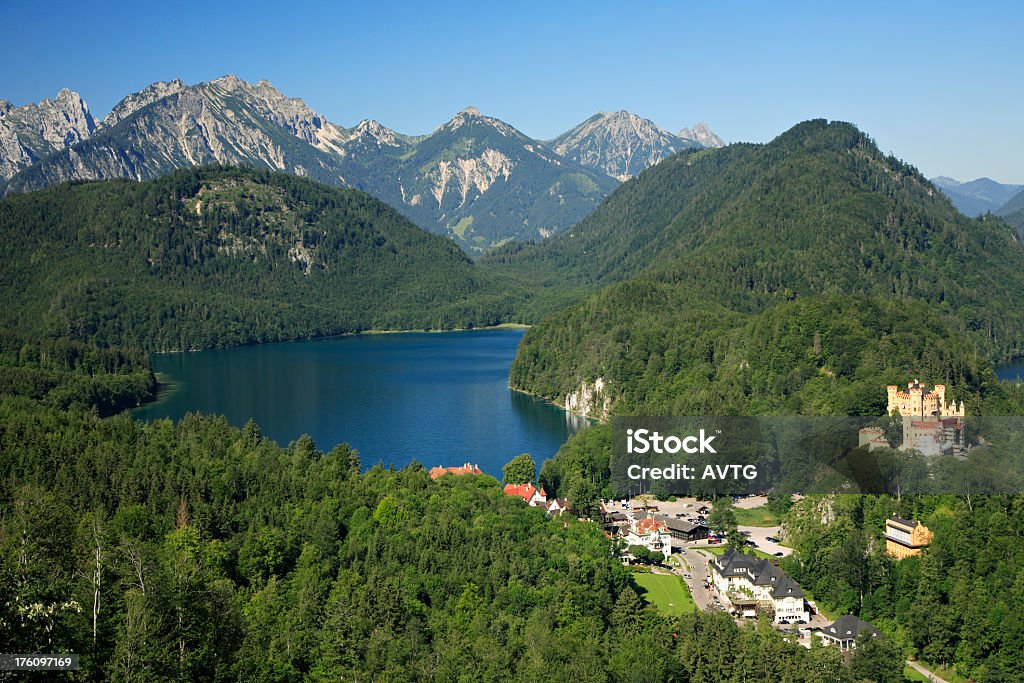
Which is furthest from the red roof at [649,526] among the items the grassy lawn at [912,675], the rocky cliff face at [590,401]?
the rocky cliff face at [590,401]

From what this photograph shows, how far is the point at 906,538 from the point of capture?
5191 centimetres

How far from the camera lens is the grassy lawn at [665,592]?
49.2 m

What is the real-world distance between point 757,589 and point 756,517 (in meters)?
14.2

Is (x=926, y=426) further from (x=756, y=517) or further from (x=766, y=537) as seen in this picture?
(x=756, y=517)

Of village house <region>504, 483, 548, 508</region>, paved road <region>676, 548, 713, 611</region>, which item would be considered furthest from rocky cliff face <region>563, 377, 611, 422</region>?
paved road <region>676, 548, 713, 611</region>

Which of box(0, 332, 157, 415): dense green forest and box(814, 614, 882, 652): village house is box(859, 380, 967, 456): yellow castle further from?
box(0, 332, 157, 415): dense green forest

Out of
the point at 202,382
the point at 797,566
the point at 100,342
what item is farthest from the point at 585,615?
the point at 100,342

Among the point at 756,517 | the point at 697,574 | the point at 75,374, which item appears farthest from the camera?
the point at 75,374

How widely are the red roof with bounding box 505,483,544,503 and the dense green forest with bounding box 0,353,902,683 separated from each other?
3.03 m

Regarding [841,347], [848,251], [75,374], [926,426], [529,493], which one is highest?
[848,251]

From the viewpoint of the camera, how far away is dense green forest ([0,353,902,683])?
98.3 ft

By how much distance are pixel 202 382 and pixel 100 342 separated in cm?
4273

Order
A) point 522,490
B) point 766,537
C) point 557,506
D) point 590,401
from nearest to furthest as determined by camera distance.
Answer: point 766,537 → point 557,506 → point 522,490 → point 590,401

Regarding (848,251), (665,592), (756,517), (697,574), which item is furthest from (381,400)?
(848,251)
